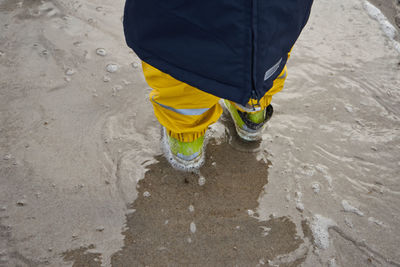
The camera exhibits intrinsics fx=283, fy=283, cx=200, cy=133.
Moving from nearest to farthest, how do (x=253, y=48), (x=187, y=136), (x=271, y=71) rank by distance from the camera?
1. (x=253, y=48)
2. (x=271, y=71)
3. (x=187, y=136)

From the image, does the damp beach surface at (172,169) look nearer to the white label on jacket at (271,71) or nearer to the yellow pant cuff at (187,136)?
the yellow pant cuff at (187,136)

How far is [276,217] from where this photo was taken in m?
1.33

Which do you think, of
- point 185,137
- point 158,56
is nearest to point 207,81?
point 158,56

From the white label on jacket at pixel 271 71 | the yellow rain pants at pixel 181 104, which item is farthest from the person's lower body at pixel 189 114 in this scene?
the white label on jacket at pixel 271 71

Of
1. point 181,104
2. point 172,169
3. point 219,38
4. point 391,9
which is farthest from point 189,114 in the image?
point 391,9

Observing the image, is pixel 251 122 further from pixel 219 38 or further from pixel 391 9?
pixel 391 9

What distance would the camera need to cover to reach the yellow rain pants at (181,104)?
1140 millimetres

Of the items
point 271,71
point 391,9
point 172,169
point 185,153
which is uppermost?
point 271,71

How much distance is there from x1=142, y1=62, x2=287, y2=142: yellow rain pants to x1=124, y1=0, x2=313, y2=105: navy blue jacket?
17 centimetres

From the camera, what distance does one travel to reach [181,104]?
1.19 meters

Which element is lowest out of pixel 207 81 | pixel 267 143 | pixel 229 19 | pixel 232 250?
pixel 232 250

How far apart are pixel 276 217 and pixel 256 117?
0.54 metres

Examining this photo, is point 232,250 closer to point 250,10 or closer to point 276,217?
point 276,217

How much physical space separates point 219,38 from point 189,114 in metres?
0.48
